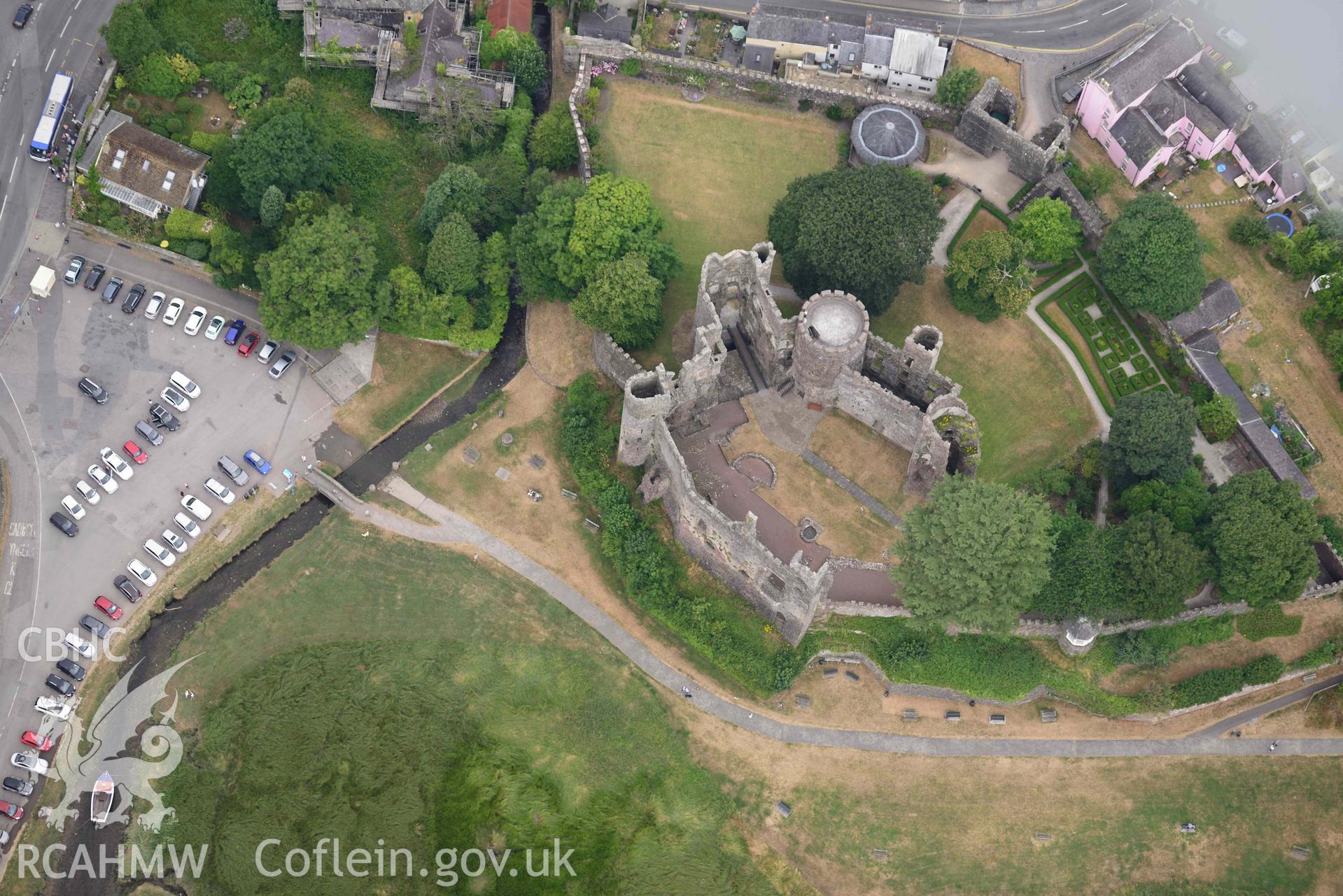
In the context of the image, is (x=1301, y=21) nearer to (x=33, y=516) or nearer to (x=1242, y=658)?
(x=1242, y=658)

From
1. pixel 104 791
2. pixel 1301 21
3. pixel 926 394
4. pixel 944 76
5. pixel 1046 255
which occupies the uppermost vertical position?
pixel 1301 21

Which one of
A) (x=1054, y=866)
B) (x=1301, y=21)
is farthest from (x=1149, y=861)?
(x=1301, y=21)

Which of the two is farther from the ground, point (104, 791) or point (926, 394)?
point (926, 394)

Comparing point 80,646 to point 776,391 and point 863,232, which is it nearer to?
point 776,391

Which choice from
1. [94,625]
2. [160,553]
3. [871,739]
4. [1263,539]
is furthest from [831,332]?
[94,625]

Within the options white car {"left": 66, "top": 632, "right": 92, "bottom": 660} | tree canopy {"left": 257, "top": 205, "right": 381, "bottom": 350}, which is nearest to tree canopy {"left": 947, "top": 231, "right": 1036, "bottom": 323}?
tree canopy {"left": 257, "top": 205, "right": 381, "bottom": 350}

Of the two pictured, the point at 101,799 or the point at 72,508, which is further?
the point at 72,508
